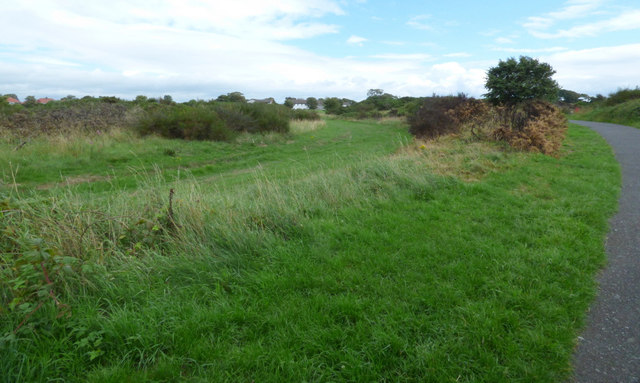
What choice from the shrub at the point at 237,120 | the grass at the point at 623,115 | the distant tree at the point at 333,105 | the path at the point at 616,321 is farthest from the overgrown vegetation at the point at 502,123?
the distant tree at the point at 333,105

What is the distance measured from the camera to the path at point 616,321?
2.43 metres

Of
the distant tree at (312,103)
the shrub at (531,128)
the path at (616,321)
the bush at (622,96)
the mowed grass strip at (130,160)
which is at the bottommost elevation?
the path at (616,321)

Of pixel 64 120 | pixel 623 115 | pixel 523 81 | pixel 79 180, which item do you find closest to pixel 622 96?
pixel 623 115

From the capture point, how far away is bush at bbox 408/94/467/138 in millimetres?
17547

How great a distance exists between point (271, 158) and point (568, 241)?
39.7 ft

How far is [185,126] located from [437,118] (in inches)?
515

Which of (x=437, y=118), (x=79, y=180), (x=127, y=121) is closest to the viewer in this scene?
(x=79, y=180)

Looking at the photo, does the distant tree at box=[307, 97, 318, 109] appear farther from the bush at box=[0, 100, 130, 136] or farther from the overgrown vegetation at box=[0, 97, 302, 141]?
the bush at box=[0, 100, 130, 136]

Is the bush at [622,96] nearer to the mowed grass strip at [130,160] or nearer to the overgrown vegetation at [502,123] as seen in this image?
the overgrown vegetation at [502,123]

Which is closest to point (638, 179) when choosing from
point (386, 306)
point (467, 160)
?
point (467, 160)

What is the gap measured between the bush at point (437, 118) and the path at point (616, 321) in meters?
12.5

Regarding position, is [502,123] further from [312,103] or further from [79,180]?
[312,103]

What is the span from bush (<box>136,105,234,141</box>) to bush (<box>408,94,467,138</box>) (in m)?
10.7

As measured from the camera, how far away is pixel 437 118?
1906cm
